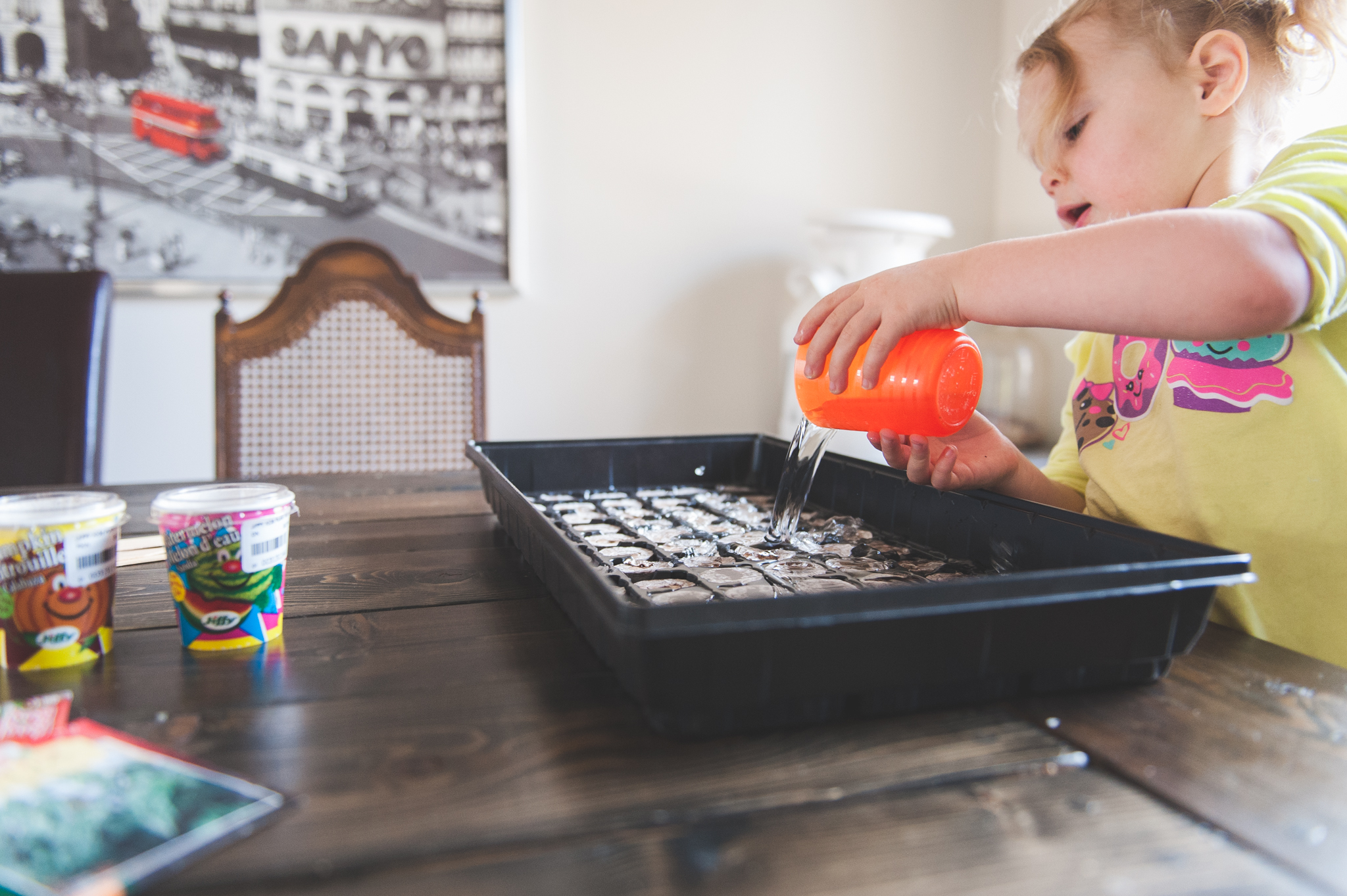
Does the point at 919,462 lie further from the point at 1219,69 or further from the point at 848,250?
the point at 848,250

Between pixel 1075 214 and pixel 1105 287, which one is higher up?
pixel 1075 214

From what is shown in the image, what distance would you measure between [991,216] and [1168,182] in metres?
1.98

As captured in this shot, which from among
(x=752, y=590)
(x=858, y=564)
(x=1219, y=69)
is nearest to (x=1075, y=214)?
(x=1219, y=69)

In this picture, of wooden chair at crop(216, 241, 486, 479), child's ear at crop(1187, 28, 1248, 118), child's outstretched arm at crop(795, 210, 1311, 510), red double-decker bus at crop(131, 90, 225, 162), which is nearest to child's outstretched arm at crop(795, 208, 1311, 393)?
child's outstretched arm at crop(795, 210, 1311, 510)

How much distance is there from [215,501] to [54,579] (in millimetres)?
94

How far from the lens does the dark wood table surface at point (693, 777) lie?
1.06 feet

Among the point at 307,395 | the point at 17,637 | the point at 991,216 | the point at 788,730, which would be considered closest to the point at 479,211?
the point at 307,395

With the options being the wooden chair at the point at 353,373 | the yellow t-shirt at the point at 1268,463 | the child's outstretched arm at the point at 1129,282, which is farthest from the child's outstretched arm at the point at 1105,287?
the wooden chair at the point at 353,373

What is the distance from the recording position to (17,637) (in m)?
0.50

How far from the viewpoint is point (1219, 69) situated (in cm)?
81

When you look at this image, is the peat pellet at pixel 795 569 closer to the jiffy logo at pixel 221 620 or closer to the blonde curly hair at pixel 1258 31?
the jiffy logo at pixel 221 620

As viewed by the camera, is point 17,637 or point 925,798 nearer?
point 925,798

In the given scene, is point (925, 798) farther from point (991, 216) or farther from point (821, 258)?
point (991, 216)

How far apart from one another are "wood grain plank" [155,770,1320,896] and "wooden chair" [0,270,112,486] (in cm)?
145
